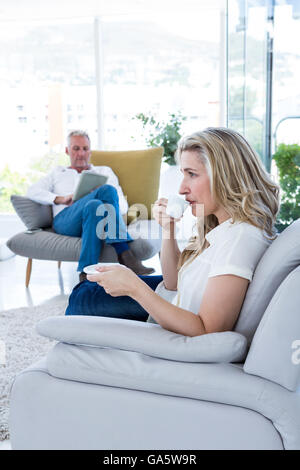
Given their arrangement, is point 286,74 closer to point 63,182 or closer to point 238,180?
point 63,182

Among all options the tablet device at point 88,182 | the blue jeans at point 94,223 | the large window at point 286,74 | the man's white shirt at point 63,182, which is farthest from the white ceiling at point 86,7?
the blue jeans at point 94,223

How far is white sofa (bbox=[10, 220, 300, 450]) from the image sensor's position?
43.7 inches

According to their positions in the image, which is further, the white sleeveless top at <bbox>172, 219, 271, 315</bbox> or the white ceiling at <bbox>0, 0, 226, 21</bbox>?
the white ceiling at <bbox>0, 0, 226, 21</bbox>

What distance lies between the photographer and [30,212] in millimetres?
3709

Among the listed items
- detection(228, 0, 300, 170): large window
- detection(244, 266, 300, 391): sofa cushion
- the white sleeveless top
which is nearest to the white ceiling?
detection(228, 0, 300, 170): large window

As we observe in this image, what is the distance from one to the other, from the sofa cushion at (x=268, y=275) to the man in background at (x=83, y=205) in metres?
2.01

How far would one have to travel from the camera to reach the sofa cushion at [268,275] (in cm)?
120

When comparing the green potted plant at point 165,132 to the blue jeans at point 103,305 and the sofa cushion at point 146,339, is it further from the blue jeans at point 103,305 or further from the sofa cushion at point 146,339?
the sofa cushion at point 146,339

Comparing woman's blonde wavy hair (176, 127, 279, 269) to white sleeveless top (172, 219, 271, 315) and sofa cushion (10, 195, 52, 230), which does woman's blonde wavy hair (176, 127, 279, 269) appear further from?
sofa cushion (10, 195, 52, 230)

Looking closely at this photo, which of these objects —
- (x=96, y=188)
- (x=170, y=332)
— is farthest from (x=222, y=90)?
(x=170, y=332)

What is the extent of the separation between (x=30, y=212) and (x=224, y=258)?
105 inches

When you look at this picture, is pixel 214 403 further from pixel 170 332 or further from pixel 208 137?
pixel 208 137

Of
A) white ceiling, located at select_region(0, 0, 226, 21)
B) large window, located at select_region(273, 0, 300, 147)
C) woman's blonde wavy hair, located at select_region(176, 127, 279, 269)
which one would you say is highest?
white ceiling, located at select_region(0, 0, 226, 21)
